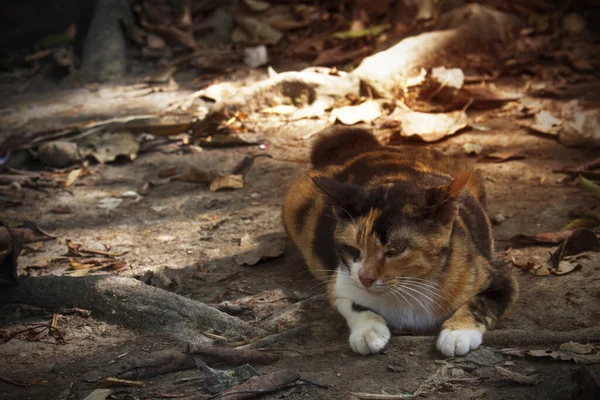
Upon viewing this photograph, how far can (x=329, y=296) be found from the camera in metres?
3.73

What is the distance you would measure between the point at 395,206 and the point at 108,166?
145 inches

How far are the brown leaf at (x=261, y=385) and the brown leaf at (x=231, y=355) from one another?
23cm

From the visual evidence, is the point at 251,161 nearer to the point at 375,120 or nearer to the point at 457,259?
the point at 375,120

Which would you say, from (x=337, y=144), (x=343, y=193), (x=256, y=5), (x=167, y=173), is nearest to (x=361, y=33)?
(x=256, y=5)

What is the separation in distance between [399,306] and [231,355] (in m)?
0.85

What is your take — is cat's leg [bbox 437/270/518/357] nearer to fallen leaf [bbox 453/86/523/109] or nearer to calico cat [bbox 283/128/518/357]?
calico cat [bbox 283/128/518/357]

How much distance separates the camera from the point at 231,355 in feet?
10.2

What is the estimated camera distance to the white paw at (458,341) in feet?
10.2

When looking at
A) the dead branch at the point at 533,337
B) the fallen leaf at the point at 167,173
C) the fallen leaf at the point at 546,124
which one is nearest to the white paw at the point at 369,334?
the dead branch at the point at 533,337

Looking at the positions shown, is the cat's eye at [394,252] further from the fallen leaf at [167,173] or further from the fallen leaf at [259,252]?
the fallen leaf at [167,173]

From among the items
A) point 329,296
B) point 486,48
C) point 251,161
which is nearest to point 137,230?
point 251,161

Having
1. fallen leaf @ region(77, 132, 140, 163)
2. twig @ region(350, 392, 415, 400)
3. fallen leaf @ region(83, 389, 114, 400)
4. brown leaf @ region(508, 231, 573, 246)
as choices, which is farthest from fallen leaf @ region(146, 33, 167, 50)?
twig @ region(350, 392, 415, 400)

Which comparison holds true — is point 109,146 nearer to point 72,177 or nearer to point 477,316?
point 72,177

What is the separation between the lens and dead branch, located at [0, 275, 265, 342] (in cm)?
347
